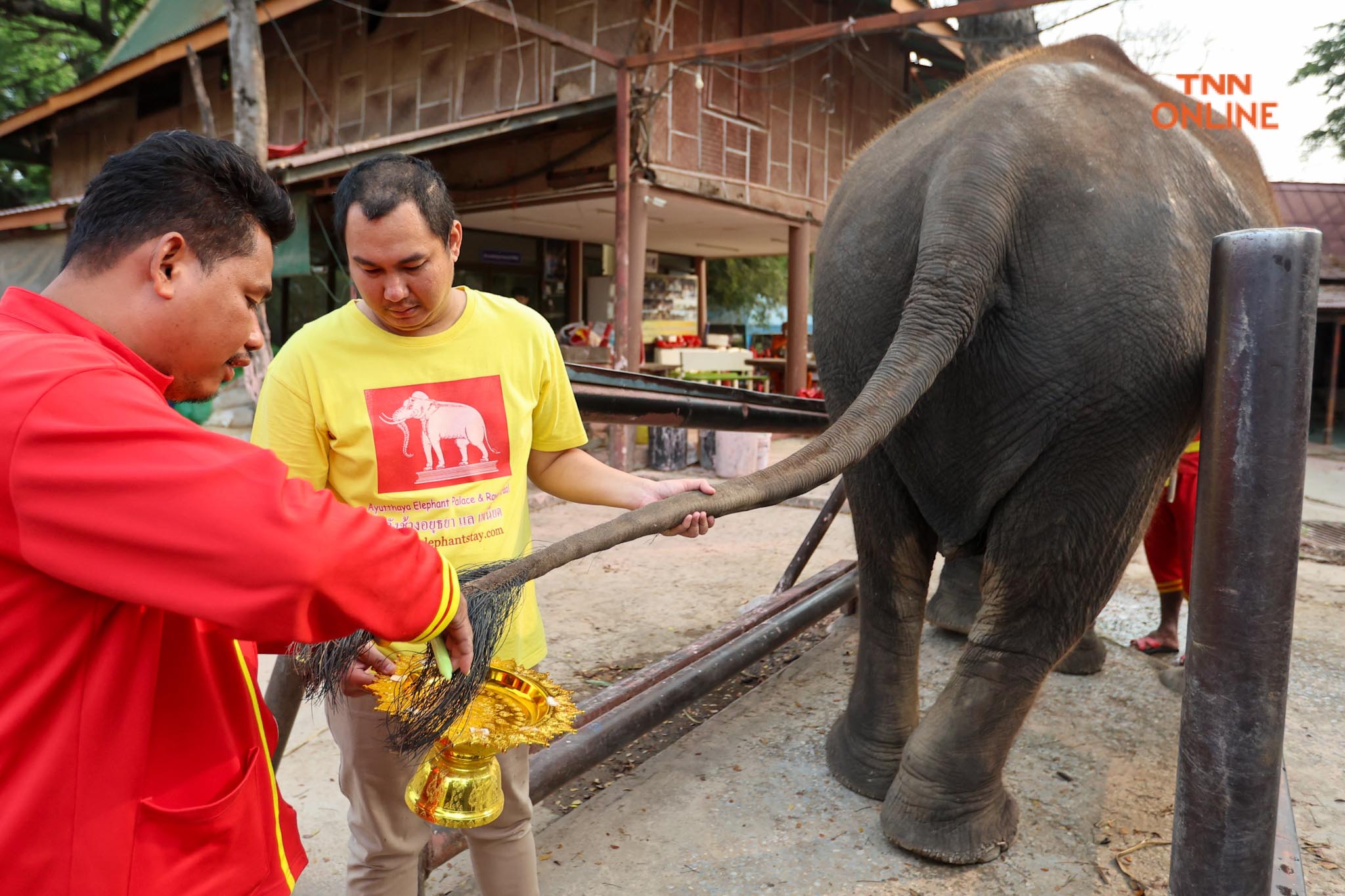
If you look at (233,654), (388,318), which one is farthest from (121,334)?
(388,318)

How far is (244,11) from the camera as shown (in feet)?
21.5

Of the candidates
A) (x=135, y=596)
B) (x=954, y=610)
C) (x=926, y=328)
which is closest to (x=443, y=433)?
(x=135, y=596)

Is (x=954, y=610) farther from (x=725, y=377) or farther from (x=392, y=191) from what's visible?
(x=725, y=377)

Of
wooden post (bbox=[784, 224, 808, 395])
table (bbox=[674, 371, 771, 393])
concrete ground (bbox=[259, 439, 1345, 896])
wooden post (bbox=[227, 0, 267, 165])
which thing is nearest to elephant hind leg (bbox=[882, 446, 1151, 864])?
concrete ground (bbox=[259, 439, 1345, 896])

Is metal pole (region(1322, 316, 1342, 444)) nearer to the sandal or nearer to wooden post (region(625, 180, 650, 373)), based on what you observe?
wooden post (region(625, 180, 650, 373))

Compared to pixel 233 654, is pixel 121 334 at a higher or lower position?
higher

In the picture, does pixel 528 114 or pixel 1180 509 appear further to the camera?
pixel 528 114

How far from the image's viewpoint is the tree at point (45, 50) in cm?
1833

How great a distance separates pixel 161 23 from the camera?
14.4 metres

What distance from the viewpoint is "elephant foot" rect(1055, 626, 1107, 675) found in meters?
3.72

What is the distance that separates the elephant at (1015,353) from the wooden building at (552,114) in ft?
17.2

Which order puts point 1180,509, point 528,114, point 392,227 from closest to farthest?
point 392,227 < point 1180,509 < point 528,114

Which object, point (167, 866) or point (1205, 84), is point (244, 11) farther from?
point (167, 866)

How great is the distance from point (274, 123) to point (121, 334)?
13.6 metres
